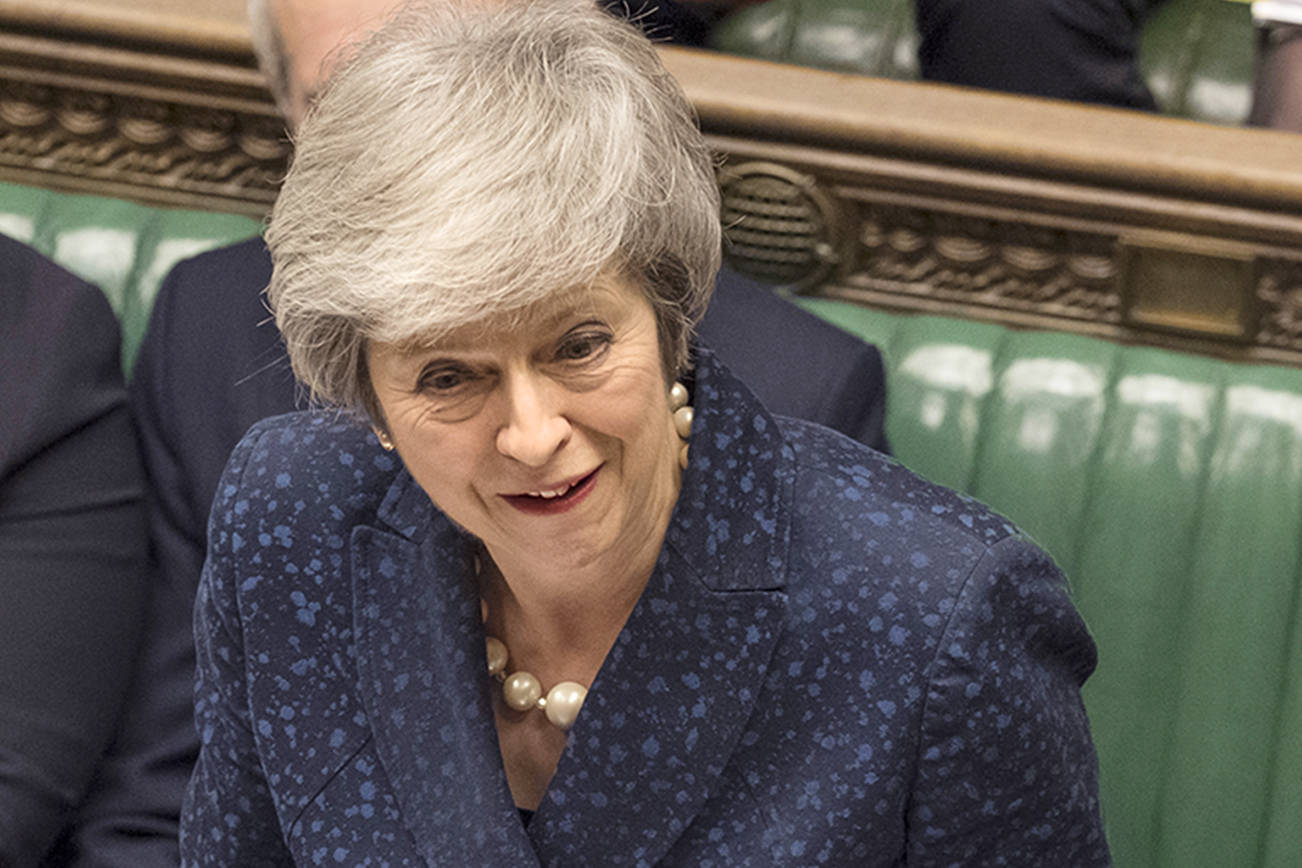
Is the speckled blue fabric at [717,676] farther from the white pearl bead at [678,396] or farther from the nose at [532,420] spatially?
the nose at [532,420]

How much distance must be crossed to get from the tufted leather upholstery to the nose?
125 centimetres

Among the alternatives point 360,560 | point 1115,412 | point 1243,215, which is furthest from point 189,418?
point 1243,215

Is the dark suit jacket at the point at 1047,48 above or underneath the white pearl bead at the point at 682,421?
above

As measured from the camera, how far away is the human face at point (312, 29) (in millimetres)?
1480

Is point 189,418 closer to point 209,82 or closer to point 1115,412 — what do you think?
point 209,82

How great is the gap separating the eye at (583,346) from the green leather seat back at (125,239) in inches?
36.4

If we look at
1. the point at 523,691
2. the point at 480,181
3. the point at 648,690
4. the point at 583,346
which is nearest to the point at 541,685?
the point at 523,691

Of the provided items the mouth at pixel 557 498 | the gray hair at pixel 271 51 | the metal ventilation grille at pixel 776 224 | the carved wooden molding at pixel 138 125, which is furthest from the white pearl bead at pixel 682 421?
the carved wooden molding at pixel 138 125

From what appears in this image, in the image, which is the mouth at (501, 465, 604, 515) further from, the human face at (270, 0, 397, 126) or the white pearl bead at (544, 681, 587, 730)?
the human face at (270, 0, 397, 126)

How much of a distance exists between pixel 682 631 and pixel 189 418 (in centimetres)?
75

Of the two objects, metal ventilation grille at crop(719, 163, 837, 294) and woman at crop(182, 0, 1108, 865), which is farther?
metal ventilation grille at crop(719, 163, 837, 294)

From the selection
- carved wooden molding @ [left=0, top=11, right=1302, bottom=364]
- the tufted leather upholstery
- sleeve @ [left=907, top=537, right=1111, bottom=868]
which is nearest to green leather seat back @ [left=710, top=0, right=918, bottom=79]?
the tufted leather upholstery

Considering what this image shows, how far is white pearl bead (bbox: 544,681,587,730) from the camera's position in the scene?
3.90 feet

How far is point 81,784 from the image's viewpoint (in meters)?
1.56
